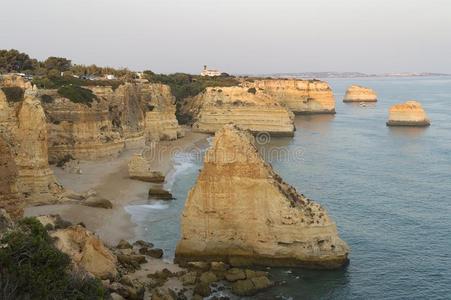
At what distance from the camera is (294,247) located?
73.0ft

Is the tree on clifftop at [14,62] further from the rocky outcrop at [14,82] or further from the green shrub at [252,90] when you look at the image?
the green shrub at [252,90]

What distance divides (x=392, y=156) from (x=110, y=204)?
1192 inches

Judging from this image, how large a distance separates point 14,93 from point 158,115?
22613 mm

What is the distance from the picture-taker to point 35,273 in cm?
1153

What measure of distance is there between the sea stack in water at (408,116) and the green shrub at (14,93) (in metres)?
55.8

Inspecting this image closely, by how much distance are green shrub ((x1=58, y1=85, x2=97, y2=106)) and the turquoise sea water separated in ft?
30.6

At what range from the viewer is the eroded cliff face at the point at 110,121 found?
41.3 m

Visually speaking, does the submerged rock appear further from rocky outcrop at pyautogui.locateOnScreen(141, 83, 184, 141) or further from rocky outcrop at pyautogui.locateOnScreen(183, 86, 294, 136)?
rocky outcrop at pyautogui.locateOnScreen(183, 86, 294, 136)

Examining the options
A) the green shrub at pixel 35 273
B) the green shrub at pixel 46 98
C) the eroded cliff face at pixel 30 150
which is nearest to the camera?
the green shrub at pixel 35 273

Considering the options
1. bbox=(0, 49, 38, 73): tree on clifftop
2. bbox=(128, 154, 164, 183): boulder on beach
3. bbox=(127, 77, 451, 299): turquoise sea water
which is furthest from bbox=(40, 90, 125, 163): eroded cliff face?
bbox=(0, 49, 38, 73): tree on clifftop

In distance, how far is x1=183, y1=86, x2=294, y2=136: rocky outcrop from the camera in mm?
69438

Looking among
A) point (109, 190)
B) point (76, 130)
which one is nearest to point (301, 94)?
point (76, 130)

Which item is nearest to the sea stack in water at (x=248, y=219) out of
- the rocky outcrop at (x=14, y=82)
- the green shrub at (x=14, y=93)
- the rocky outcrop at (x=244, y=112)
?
the green shrub at (x=14, y=93)

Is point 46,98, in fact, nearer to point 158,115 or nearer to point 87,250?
point 158,115
